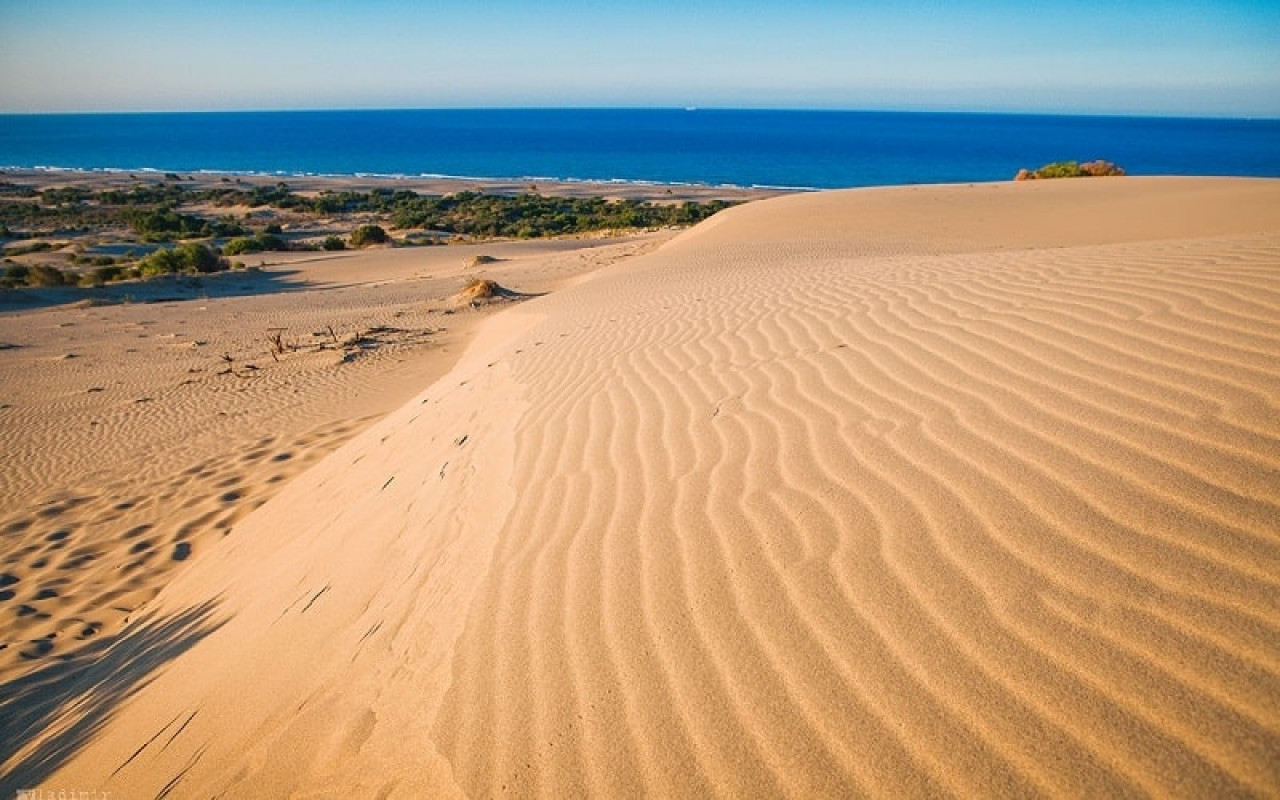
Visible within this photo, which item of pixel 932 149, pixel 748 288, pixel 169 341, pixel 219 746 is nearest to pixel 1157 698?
pixel 219 746

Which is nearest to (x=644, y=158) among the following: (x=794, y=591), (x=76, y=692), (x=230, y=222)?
(x=230, y=222)

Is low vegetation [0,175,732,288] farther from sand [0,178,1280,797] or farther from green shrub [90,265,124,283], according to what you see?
sand [0,178,1280,797]

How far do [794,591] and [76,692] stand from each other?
3.39m

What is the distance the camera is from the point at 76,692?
3158 mm

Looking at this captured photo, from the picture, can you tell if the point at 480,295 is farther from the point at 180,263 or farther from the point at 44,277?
the point at 44,277

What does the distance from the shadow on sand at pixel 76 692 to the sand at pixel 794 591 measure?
0.02 meters

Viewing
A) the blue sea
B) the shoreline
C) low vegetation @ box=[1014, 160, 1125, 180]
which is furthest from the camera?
the blue sea

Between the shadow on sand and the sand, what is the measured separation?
0.02 metres

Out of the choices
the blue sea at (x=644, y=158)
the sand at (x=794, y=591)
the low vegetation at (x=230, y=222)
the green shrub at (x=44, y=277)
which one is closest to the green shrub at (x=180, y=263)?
the low vegetation at (x=230, y=222)

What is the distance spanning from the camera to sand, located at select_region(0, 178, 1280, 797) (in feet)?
4.85

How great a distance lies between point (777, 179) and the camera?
55094 millimetres

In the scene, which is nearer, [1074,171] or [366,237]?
[1074,171]

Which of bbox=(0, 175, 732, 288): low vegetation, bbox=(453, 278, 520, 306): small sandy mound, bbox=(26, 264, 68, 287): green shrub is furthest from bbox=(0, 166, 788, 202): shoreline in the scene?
bbox=(26, 264, 68, 287): green shrub

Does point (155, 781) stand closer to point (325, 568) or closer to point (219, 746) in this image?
point (219, 746)
